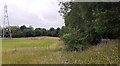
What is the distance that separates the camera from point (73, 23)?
2005cm

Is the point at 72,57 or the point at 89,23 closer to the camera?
the point at 72,57

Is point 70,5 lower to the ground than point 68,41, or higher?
higher

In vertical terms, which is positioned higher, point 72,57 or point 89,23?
point 89,23

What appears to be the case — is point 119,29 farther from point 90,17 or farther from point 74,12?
point 74,12

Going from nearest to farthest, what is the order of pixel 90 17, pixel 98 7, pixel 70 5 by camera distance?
pixel 98 7 < pixel 90 17 < pixel 70 5

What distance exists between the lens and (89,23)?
16391 millimetres

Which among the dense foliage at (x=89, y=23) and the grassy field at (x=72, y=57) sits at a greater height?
the dense foliage at (x=89, y=23)

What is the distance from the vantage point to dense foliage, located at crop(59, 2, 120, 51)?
12.9 meters

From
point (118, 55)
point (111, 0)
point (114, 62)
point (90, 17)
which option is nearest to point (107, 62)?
point (114, 62)

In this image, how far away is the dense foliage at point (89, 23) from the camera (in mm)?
12867

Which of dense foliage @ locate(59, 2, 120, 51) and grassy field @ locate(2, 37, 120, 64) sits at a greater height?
dense foliage @ locate(59, 2, 120, 51)

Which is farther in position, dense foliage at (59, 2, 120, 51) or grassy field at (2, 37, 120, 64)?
dense foliage at (59, 2, 120, 51)

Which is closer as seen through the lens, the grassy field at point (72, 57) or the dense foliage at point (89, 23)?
the grassy field at point (72, 57)

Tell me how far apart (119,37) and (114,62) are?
22.6 feet
